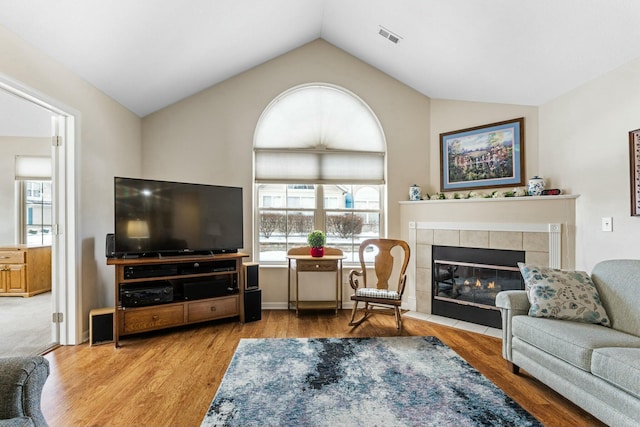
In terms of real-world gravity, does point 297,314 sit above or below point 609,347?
below

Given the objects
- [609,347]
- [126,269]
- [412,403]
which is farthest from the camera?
[126,269]

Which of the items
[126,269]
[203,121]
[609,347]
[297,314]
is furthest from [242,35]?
[609,347]

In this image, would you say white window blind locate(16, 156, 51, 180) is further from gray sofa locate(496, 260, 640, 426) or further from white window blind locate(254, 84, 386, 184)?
gray sofa locate(496, 260, 640, 426)

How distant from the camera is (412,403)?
2.05 metres

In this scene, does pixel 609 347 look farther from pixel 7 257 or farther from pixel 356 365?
pixel 7 257

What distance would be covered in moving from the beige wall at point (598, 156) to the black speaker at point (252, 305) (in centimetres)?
332

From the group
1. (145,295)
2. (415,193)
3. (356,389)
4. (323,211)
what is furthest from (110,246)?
(415,193)

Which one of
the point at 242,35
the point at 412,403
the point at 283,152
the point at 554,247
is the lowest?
the point at 412,403

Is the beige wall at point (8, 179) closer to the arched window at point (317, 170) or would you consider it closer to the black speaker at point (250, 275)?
the arched window at point (317, 170)

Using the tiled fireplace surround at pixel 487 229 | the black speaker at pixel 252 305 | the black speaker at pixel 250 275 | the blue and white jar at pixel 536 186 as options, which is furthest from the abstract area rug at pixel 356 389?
the blue and white jar at pixel 536 186

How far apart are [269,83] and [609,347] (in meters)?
4.17

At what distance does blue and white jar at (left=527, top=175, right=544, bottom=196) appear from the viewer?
3.32 metres

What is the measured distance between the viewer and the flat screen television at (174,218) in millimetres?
3105

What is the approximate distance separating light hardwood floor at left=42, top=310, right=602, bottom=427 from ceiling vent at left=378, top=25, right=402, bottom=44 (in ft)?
10.4
